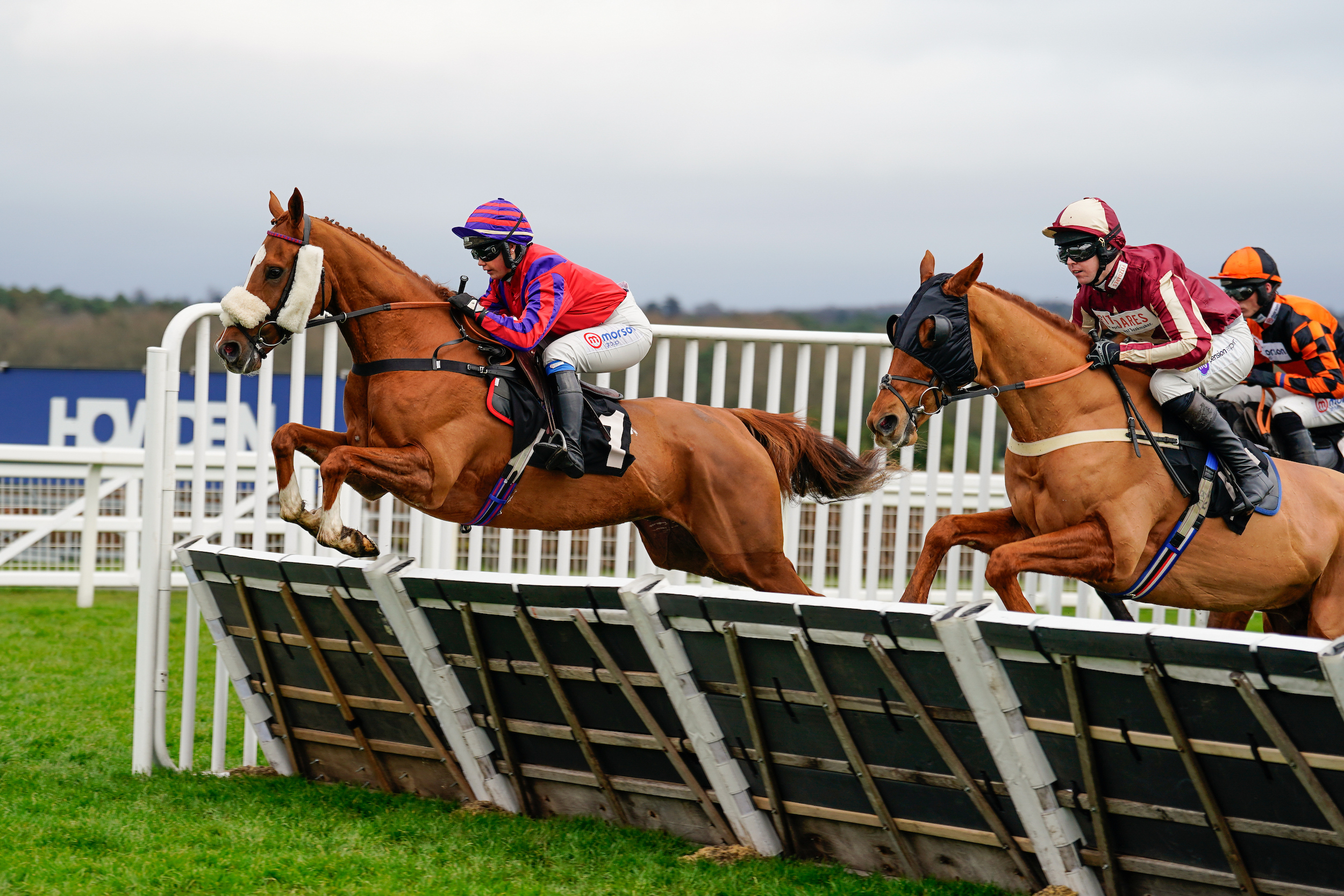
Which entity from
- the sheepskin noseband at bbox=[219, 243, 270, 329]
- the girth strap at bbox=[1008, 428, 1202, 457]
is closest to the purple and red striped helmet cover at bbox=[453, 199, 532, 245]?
the sheepskin noseband at bbox=[219, 243, 270, 329]

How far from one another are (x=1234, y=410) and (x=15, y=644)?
6.75 m

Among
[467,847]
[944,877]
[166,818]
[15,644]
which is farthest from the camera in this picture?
[15,644]

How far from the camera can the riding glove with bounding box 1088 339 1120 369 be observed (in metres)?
4.41

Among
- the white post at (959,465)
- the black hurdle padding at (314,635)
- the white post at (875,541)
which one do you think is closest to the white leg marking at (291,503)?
the black hurdle padding at (314,635)

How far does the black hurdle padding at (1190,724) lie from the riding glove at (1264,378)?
3.18 m

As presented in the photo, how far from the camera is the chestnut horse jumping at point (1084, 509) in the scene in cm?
427

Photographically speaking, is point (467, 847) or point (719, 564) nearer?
point (467, 847)

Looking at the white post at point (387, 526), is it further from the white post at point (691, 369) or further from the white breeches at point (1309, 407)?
the white breeches at point (1309, 407)

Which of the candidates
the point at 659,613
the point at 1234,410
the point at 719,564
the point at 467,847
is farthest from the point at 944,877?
the point at 1234,410

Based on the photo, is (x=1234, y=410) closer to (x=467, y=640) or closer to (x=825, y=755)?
(x=825, y=755)

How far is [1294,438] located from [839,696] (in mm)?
3202

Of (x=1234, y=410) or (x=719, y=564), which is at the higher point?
(x=1234, y=410)

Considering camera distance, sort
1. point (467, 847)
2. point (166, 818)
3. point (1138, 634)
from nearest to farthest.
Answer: point (1138, 634), point (467, 847), point (166, 818)

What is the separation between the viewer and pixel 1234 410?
5559mm
